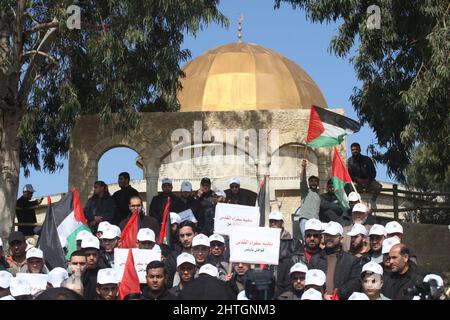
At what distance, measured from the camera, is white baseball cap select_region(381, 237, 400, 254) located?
11.0 meters

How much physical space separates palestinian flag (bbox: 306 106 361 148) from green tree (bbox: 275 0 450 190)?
3.51 ft

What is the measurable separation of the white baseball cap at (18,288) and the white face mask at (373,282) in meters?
3.18

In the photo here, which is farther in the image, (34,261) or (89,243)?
(34,261)

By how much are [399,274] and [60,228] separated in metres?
5.72

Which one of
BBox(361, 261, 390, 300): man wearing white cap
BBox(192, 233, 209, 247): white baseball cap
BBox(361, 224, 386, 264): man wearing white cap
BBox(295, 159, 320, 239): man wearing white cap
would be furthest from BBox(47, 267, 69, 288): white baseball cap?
BBox(295, 159, 320, 239): man wearing white cap

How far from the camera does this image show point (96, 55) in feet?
64.2

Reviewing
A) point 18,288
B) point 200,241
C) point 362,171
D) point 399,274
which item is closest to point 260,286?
point 399,274

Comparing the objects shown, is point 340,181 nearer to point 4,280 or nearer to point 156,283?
point 156,283

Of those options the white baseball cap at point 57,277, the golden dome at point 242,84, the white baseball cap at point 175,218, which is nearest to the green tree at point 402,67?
the white baseball cap at point 175,218

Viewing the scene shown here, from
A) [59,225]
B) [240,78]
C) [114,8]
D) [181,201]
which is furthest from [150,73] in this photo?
[240,78]

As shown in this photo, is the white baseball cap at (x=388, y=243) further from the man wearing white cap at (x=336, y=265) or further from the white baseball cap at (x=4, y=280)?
the white baseball cap at (x=4, y=280)

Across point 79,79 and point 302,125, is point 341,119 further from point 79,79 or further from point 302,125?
point 79,79

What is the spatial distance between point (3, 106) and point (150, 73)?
2772 millimetres

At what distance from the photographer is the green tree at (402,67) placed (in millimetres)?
17969
